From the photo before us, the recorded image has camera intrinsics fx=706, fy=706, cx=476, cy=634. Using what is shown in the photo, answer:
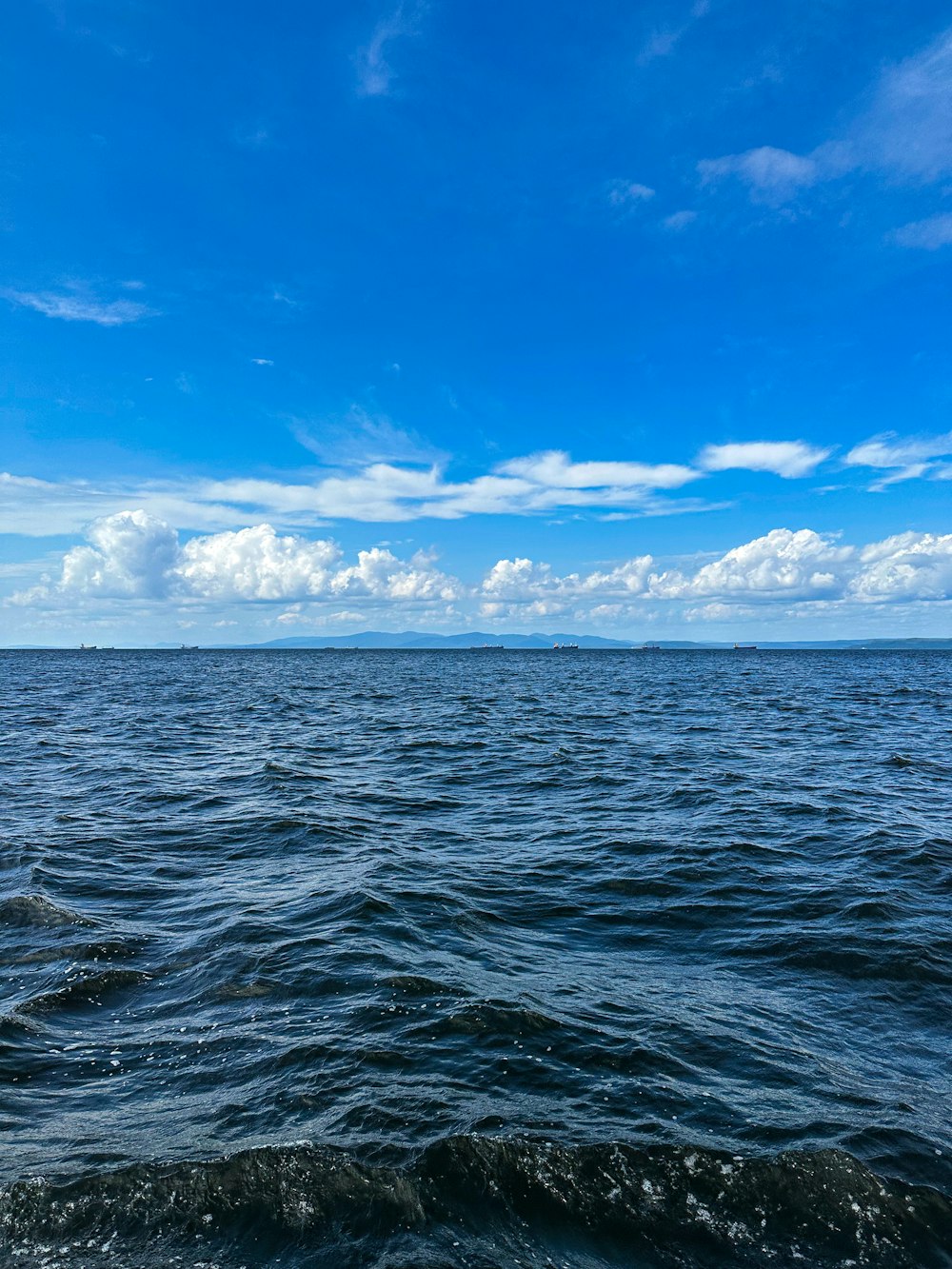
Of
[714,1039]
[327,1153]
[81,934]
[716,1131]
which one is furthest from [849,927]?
[81,934]

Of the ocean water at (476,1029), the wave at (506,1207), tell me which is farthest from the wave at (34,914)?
the wave at (506,1207)

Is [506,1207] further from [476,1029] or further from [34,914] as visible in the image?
[34,914]

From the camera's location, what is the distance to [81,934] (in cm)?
1212

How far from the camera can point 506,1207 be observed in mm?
6434

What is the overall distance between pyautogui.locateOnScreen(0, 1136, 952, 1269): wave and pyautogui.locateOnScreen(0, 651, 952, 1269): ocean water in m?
0.03

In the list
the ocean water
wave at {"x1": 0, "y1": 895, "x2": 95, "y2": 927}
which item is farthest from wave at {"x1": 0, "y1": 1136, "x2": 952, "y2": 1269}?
wave at {"x1": 0, "y1": 895, "x2": 95, "y2": 927}

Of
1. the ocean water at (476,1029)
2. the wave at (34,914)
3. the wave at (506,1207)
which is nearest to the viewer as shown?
the wave at (506,1207)

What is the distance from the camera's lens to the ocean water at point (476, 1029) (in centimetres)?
630

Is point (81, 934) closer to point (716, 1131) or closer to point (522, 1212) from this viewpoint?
point (522, 1212)

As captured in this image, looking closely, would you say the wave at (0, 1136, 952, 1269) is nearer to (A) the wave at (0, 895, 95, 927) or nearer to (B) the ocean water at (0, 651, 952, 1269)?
(B) the ocean water at (0, 651, 952, 1269)

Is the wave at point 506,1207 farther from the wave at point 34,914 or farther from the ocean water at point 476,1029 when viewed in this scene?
the wave at point 34,914

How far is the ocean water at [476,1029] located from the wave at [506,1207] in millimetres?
25

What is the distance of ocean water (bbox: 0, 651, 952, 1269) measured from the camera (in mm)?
6305

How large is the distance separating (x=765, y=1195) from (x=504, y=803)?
16.3m
